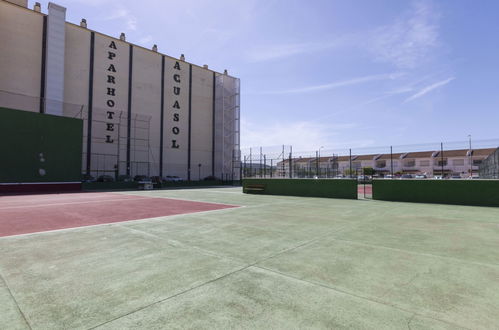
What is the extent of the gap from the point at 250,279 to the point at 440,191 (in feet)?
46.0

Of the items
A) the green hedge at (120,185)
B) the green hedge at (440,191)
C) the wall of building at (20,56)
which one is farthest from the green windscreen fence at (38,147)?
the green hedge at (440,191)

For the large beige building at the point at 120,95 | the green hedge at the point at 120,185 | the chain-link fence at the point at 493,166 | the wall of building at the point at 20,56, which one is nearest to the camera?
the chain-link fence at the point at 493,166

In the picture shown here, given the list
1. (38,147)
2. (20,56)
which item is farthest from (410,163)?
(20,56)

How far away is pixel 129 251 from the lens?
5203 millimetres

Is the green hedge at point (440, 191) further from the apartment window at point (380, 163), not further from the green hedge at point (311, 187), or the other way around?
the apartment window at point (380, 163)

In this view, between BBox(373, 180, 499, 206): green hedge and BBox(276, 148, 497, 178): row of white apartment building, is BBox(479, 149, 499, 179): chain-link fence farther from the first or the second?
BBox(373, 180, 499, 206): green hedge

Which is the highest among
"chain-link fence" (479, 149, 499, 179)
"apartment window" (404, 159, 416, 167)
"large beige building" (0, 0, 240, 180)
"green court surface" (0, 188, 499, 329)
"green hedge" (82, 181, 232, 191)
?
"large beige building" (0, 0, 240, 180)

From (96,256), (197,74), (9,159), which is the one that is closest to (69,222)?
(96,256)

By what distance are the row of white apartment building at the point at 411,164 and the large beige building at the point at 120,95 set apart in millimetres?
19120

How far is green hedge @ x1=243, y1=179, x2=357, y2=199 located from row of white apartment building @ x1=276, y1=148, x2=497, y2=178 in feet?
21.5

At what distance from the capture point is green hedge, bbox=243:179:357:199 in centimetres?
1627

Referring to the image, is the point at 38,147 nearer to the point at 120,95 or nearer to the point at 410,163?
the point at 120,95

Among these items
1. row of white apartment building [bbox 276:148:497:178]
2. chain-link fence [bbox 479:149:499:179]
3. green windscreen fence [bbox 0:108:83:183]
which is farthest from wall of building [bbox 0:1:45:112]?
chain-link fence [bbox 479:149:499:179]

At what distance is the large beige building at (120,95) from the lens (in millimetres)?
31234
